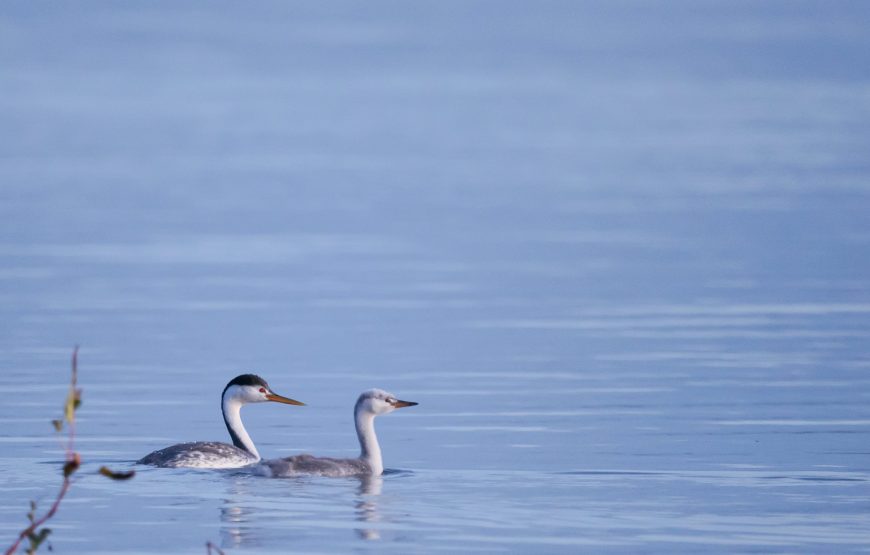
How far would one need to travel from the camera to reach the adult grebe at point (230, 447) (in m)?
17.5

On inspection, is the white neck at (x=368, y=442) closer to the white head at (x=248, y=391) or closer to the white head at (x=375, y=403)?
the white head at (x=375, y=403)

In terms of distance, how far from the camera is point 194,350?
25.5 meters

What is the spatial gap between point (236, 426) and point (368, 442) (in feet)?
5.76

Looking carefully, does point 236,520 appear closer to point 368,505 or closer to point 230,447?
point 368,505

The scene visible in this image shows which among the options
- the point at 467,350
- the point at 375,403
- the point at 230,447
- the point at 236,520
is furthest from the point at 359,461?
the point at 467,350

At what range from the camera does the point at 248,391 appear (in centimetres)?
1952

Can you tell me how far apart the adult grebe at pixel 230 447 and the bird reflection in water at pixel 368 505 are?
1.15 m

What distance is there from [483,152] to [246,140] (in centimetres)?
1677

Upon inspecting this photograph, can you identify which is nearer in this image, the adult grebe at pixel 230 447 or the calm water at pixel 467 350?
the calm water at pixel 467 350

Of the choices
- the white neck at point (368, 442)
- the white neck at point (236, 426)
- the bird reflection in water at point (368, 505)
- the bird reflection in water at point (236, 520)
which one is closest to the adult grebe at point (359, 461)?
the white neck at point (368, 442)

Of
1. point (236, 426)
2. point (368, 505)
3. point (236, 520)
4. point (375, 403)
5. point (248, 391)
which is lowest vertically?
point (236, 520)

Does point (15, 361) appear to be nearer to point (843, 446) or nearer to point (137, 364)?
point (137, 364)

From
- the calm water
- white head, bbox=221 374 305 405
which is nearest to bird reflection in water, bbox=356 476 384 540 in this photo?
the calm water

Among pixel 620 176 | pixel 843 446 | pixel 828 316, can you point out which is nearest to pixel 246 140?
pixel 620 176
